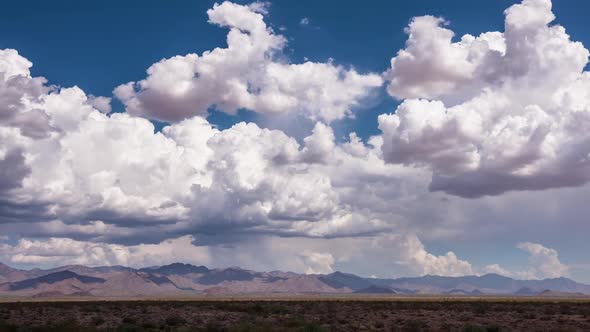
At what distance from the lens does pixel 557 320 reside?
50656 mm

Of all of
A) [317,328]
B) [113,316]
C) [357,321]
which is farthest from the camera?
[113,316]

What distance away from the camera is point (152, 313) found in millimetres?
57844

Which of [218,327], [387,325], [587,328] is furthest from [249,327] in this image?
[587,328]

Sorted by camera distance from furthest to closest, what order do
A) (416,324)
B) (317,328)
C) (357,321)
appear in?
(357,321)
(416,324)
(317,328)

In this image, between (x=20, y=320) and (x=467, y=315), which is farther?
(x=467, y=315)

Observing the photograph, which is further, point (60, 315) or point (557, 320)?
point (60, 315)

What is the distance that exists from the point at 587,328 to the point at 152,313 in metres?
39.0

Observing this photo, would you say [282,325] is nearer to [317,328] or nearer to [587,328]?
[317,328]

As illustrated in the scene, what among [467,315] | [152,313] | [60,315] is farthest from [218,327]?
[467,315]

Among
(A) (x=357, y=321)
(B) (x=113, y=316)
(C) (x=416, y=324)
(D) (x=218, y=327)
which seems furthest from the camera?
(B) (x=113, y=316)

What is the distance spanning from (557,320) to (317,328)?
24.6 meters

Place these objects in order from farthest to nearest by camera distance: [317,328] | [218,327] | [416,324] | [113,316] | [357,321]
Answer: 1. [113,316]
2. [357,321]
3. [416,324]
4. [218,327]
5. [317,328]

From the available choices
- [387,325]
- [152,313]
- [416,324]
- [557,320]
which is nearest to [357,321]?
[387,325]

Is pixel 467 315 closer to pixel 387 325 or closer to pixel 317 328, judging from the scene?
pixel 387 325
